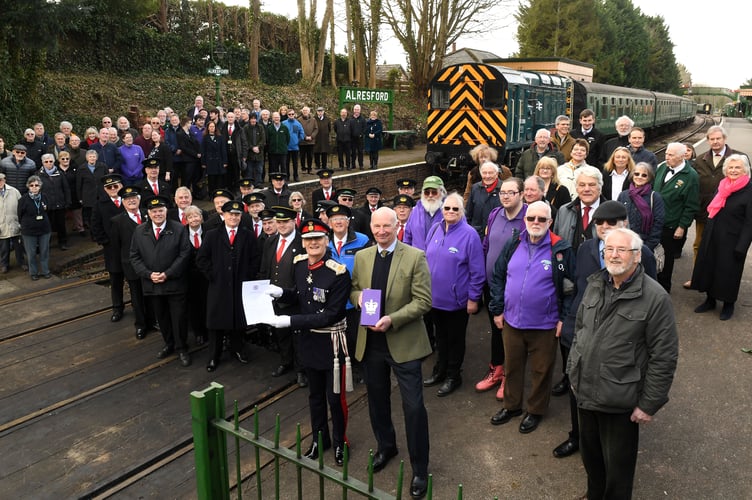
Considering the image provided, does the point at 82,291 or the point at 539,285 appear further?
the point at 82,291

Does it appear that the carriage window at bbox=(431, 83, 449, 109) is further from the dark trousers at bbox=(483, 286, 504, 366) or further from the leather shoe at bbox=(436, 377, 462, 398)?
the leather shoe at bbox=(436, 377, 462, 398)

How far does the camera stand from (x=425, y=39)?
31922mm

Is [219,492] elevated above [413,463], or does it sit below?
above

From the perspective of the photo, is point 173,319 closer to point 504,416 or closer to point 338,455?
point 338,455

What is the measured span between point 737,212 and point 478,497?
16.0ft

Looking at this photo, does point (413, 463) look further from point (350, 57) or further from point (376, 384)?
point (350, 57)

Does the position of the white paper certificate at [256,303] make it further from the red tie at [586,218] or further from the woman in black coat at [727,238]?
the woman in black coat at [727,238]

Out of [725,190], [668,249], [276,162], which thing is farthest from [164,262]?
[276,162]

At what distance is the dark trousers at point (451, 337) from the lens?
5.70 m

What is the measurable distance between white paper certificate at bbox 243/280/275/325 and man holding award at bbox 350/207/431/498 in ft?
2.09

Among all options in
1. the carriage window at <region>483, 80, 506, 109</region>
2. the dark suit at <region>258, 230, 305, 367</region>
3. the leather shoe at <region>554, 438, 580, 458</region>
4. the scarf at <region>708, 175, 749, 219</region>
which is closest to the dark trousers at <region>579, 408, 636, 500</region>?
the leather shoe at <region>554, 438, 580, 458</region>

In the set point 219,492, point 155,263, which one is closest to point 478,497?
point 219,492

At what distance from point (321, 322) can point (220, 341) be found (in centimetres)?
279

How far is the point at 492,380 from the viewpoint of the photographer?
5.77 metres
